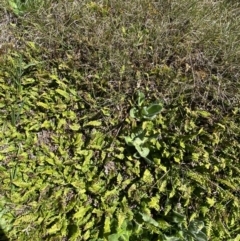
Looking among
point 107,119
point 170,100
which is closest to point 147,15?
point 170,100

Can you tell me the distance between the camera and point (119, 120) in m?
2.49

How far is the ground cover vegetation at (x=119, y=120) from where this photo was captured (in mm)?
2193

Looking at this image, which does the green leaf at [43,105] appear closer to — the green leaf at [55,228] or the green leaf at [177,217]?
the green leaf at [55,228]

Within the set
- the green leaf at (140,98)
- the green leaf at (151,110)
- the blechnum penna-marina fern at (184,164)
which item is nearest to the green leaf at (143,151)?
the blechnum penna-marina fern at (184,164)

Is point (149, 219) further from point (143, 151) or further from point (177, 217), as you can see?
point (143, 151)

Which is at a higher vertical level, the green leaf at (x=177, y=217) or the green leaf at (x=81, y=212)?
the green leaf at (x=177, y=217)

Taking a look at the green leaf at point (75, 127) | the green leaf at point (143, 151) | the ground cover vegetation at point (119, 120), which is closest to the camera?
the ground cover vegetation at point (119, 120)

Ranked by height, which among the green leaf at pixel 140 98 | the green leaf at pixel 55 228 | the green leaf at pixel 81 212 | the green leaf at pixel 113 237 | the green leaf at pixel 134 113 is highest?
the green leaf at pixel 140 98

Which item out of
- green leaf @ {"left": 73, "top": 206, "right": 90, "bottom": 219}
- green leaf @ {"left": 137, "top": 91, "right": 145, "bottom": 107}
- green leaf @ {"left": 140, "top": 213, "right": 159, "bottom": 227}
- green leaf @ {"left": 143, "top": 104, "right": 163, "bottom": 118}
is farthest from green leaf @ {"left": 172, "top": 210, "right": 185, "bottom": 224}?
green leaf @ {"left": 137, "top": 91, "right": 145, "bottom": 107}

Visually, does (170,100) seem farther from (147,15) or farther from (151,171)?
(147,15)

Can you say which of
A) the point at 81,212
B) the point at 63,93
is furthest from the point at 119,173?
the point at 63,93

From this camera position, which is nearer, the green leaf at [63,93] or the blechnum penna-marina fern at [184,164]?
the blechnum penna-marina fern at [184,164]

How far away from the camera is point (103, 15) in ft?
9.43

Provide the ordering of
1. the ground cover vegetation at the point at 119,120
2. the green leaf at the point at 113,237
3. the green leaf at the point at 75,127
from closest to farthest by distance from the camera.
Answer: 1. the green leaf at the point at 113,237
2. the ground cover vegetation at the point at 119,120
3. the green leaf at the point at 75,127
